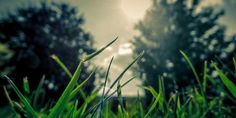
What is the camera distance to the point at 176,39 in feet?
65.0

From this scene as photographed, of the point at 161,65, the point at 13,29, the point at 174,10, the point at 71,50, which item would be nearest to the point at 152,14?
the point at 174,10

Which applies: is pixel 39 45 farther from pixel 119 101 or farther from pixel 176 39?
pixel 119 101

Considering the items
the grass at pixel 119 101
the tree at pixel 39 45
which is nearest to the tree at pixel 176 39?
the tree at pixel 39 45

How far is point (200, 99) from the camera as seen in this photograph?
→ 0.71m

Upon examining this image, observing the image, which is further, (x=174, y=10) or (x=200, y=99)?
(x=174, y=10)

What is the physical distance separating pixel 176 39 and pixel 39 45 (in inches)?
489

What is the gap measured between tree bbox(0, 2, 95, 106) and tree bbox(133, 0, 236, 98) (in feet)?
20.6

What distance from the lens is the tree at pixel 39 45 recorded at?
22.4m

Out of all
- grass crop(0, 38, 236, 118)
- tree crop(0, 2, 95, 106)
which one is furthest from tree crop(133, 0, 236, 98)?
grass crop(0, 38, 236, 118)

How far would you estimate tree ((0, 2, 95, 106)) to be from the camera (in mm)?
22375

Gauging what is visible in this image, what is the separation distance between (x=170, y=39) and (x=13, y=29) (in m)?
14.7

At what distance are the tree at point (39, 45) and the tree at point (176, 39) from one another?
6289mm

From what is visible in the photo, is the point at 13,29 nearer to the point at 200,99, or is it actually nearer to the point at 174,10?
the point at 174,10

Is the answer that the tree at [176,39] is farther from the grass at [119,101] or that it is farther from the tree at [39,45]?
the grass at [119,101]
